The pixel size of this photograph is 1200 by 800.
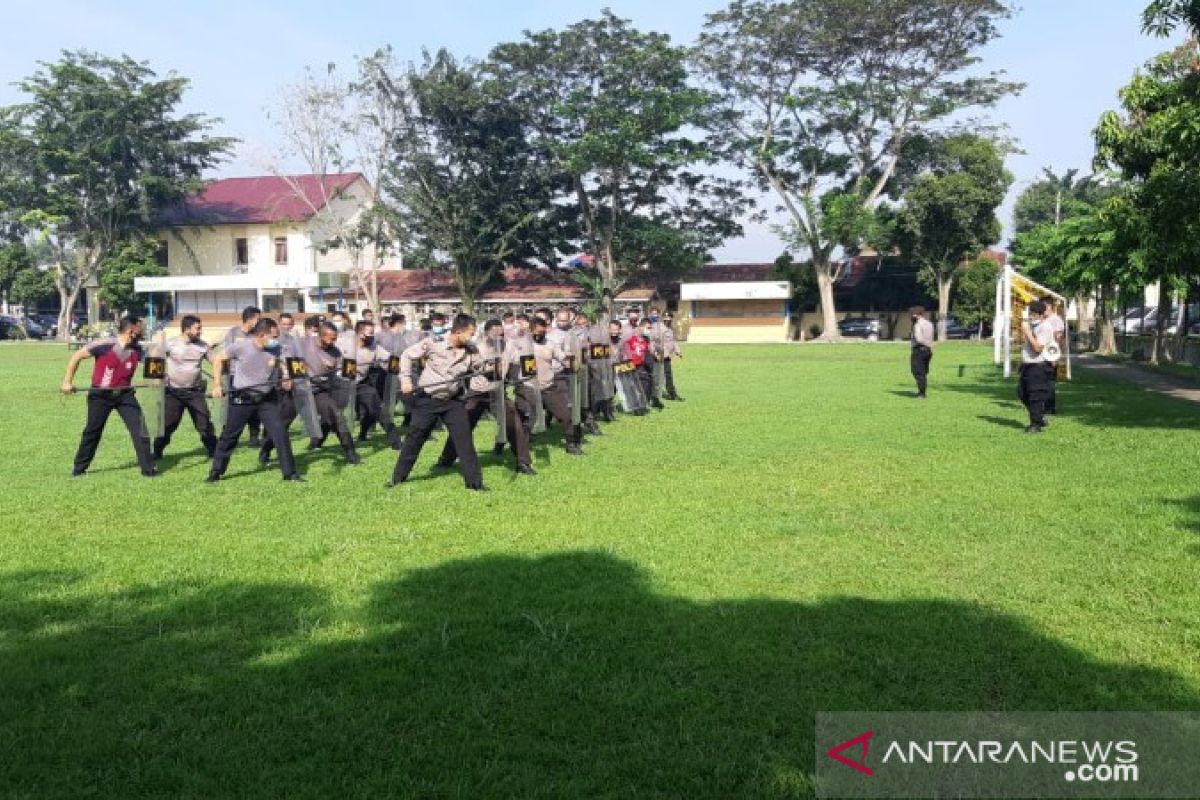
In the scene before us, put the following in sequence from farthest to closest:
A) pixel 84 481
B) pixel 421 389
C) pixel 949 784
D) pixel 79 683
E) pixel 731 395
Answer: pixel 731 395
pixel 84 481
pixel 421 389
pixel 79 683
pixel 949 784

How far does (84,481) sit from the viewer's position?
9938 millimetres

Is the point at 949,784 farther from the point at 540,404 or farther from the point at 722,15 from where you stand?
the point at 722,15

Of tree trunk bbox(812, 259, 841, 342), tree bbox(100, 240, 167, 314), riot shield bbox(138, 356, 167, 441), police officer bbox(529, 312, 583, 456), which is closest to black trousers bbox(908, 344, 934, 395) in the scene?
police officer bbox(529, 312, 583, 456)

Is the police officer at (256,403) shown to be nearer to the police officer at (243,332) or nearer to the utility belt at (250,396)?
the utility belt at (250,396)

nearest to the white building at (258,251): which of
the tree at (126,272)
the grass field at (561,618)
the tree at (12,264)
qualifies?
the tree at (126,272)

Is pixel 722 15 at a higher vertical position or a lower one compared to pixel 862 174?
higher

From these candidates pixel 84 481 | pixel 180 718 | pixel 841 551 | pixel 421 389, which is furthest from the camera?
pixel 84 481

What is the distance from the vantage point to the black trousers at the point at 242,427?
990 centimetres

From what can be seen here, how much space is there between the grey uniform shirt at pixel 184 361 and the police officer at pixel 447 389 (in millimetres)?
3142

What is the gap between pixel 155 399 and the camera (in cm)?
1068

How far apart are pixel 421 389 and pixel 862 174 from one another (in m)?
43.3

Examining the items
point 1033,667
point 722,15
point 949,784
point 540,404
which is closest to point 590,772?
point 949,784

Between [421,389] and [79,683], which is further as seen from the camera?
[421,389]

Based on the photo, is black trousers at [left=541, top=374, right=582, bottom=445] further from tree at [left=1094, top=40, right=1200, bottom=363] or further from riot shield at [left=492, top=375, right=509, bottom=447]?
tree at [left=1094, top=40, right=1200, bottom=363]
